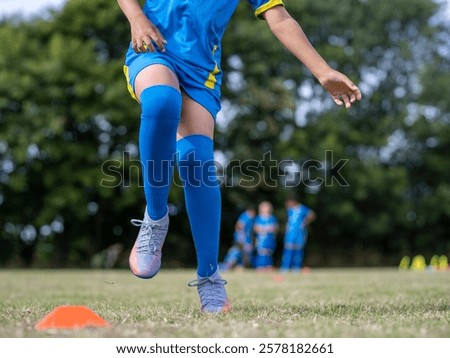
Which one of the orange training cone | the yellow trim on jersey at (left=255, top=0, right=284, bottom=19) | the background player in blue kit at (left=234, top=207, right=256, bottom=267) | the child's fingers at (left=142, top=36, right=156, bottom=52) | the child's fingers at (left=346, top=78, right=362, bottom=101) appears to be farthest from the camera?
the background player in blue kit at (left=234, top=207, right=256, bottom=267)

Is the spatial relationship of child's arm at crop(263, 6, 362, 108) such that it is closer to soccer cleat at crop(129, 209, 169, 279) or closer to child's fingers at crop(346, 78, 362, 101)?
child's fingers at crop(346, 78, 362, 101)

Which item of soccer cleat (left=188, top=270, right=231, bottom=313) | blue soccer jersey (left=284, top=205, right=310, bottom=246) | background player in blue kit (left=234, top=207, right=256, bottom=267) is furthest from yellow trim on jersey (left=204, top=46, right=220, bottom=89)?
background player in blue kit (left=234, top=207, right=256, bottom=267)

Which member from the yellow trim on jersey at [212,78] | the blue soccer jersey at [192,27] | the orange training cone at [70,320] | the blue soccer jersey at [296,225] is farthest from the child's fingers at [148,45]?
the blue soccer jersey at [296,225]

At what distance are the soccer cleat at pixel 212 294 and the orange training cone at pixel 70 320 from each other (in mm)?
855

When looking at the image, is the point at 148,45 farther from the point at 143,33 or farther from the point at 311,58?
the point at 311,58

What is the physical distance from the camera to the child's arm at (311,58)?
323cm

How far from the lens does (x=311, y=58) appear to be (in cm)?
342

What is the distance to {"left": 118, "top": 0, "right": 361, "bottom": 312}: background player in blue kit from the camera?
327 cm

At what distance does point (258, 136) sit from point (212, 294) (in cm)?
2456

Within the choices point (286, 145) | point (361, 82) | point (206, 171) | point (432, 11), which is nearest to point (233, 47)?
point (286, 145)

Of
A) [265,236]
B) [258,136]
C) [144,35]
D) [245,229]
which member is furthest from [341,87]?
[258,136]

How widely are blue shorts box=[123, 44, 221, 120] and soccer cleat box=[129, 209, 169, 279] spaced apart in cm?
60

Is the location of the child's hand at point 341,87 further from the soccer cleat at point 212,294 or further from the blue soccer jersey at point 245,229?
the blue soccer jersey at point 245,229
